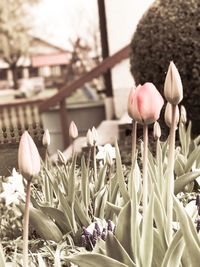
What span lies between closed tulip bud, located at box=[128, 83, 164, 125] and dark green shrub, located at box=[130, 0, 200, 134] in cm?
390

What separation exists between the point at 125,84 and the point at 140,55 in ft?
12.1

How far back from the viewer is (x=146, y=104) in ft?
6.47

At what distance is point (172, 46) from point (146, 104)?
411 centimetres

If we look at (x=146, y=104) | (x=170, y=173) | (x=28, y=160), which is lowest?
(x=170, y=173)

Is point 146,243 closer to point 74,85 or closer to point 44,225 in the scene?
point 44,225

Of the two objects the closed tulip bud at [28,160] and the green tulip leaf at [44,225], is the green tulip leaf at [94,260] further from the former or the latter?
the green tulip leaf at [44,225]

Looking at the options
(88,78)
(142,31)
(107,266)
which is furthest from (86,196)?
(88,78)

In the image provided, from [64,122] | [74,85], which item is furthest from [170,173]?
[74,85]

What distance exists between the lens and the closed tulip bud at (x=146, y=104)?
1.97 meters

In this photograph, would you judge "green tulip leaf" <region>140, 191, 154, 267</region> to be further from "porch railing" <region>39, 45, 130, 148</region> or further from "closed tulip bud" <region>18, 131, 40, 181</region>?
"porch railing" <region>39, 45, 130, 148</region>

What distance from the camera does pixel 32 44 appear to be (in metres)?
52.3

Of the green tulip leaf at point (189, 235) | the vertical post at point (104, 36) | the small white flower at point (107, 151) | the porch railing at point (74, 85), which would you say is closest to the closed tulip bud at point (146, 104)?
the green tulip leaf at point (189, 235)

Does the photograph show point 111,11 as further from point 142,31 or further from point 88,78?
point 142,31

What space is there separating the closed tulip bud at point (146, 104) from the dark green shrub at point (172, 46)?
3896 millimetres
